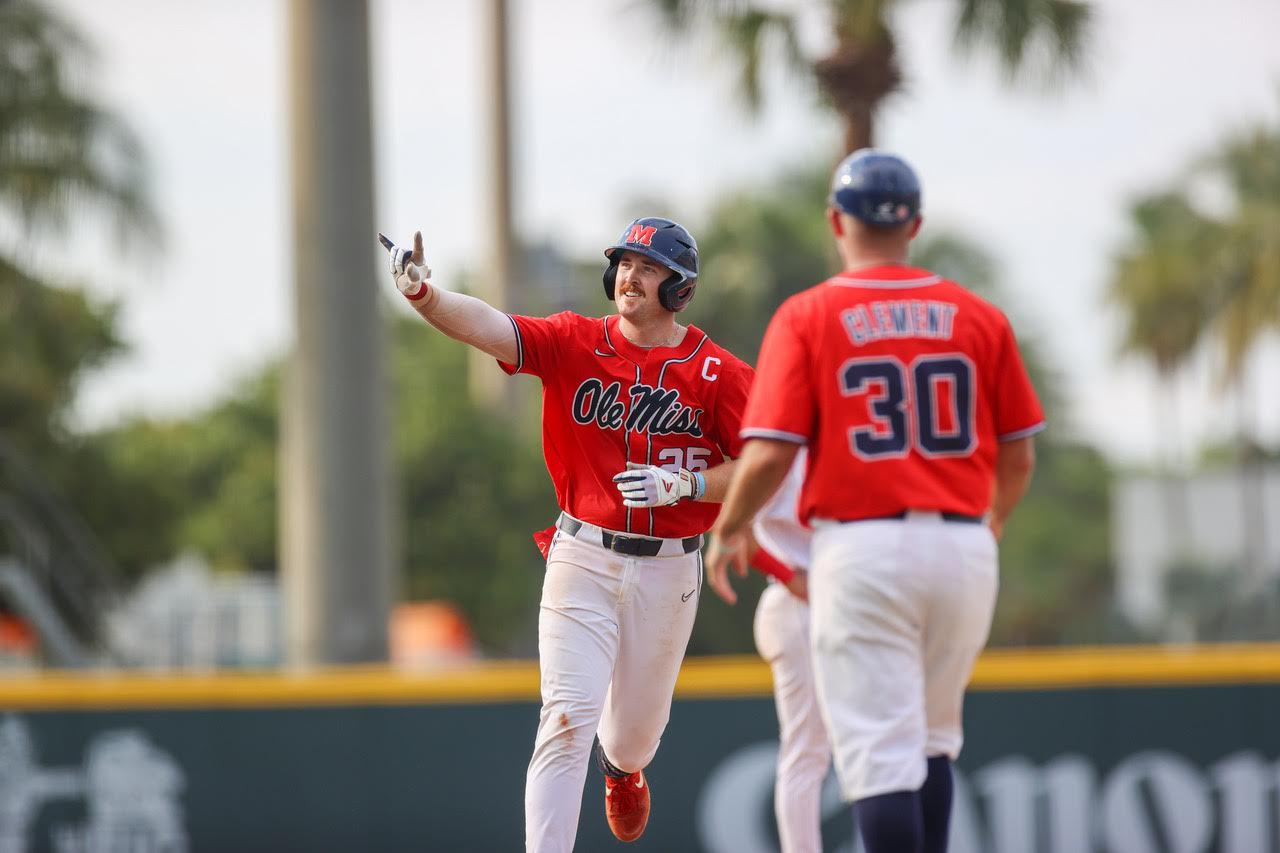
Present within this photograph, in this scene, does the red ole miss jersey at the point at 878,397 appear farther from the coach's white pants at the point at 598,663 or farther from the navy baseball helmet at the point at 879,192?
the coach's white pants at the point at 598,663

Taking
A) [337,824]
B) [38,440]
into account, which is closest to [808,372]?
[337,824]

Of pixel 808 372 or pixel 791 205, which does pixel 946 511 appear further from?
pixel 791 205

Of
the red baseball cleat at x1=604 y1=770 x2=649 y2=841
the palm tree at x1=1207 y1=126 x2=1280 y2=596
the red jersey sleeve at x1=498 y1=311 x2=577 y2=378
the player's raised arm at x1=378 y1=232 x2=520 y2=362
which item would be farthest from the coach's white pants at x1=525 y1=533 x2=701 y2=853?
the palm tree at x1=1207 y1=126 x2=1280 y2=596

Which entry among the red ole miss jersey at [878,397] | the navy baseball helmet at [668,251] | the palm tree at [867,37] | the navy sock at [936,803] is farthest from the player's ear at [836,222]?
the palm tree at [867,37]

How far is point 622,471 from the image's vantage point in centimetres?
597

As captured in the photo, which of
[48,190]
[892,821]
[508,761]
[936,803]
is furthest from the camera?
[48,190]

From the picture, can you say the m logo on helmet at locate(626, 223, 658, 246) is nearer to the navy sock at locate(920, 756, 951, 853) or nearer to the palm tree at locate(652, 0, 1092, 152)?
the navy sock at locate(920, 756, 951, 853)

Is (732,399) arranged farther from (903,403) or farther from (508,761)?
(508,761)

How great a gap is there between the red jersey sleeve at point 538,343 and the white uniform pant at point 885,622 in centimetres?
144

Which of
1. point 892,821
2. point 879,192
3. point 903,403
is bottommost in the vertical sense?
point 892,821

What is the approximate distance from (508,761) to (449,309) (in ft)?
18.9

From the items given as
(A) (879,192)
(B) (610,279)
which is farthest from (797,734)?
(A) (879,192)

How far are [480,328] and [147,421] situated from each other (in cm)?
3600

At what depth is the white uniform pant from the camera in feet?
15.8
